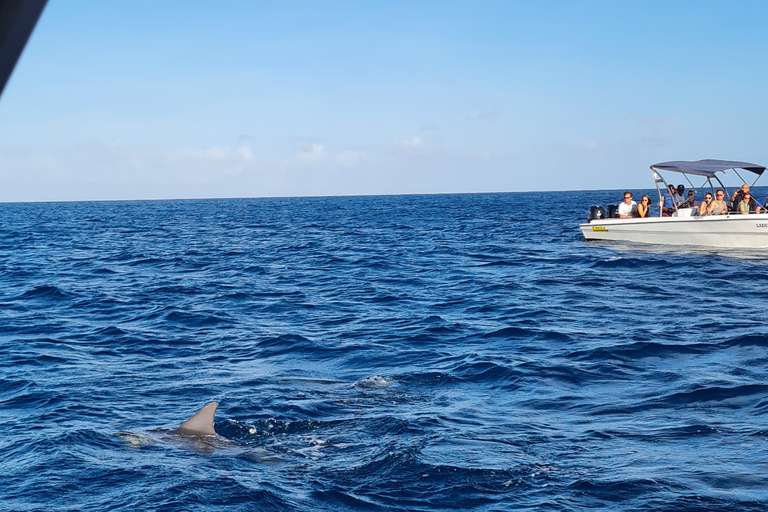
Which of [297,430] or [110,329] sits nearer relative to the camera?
[297,430]

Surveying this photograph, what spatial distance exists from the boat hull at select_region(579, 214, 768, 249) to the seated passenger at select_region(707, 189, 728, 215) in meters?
0.53

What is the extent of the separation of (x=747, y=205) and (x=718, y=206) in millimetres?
896

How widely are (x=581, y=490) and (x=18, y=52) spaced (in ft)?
19.2

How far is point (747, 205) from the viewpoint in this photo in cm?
2331

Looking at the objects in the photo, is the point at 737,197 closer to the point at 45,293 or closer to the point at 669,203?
the point at 669,203

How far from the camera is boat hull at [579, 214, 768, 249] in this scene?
75.3 feet

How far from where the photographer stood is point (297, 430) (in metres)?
7.70

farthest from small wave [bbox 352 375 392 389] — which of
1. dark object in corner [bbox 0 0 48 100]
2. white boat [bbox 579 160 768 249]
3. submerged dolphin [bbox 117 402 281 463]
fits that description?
white boat [bbox 579 160 768 249]

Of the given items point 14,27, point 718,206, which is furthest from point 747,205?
point 14,27

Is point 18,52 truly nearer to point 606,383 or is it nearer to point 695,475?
point 695,475

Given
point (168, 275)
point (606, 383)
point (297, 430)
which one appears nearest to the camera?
point (297, 430)

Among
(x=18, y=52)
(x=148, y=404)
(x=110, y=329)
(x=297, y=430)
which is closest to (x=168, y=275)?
(x=110, y=329)

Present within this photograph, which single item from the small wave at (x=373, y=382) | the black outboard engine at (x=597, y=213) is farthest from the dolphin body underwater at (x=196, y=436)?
the black outboard engine at (x=597, y=213)

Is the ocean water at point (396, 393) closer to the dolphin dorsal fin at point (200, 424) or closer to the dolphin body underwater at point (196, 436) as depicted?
the dolphin body underwater at point (196, 436)
